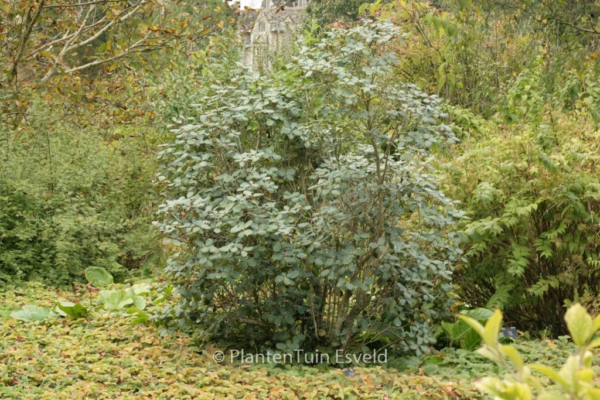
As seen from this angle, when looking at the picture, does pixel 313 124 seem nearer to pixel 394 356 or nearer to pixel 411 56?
pixel 394 356

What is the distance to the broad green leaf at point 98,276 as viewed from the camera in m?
7.24

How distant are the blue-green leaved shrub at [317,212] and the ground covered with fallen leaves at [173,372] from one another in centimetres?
28

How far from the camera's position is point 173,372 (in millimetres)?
4391

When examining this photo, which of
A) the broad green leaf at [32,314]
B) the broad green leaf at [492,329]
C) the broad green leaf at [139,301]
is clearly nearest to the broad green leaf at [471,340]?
the broad green leaf at [139,301]

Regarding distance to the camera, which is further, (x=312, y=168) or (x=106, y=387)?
(x=312, y=168)

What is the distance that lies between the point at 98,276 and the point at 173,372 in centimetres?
320

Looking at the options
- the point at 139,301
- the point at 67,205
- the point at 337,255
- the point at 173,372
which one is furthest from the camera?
the point at 67,205

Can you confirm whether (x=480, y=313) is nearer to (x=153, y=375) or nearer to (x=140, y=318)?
(x=153, y=375)

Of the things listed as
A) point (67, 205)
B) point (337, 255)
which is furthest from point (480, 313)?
point (67, 205)

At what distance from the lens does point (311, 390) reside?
4051mm

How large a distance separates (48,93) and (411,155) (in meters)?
5.33

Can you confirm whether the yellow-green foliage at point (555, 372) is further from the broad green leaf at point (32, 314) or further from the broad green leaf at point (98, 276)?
the broad green leaf at point (98, 276)

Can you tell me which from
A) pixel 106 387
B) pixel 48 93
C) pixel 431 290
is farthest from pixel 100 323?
pixel 48 93

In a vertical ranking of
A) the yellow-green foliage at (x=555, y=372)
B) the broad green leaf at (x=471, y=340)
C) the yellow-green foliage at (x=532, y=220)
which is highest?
the yellow-green foliage at (x=532, y=220)
